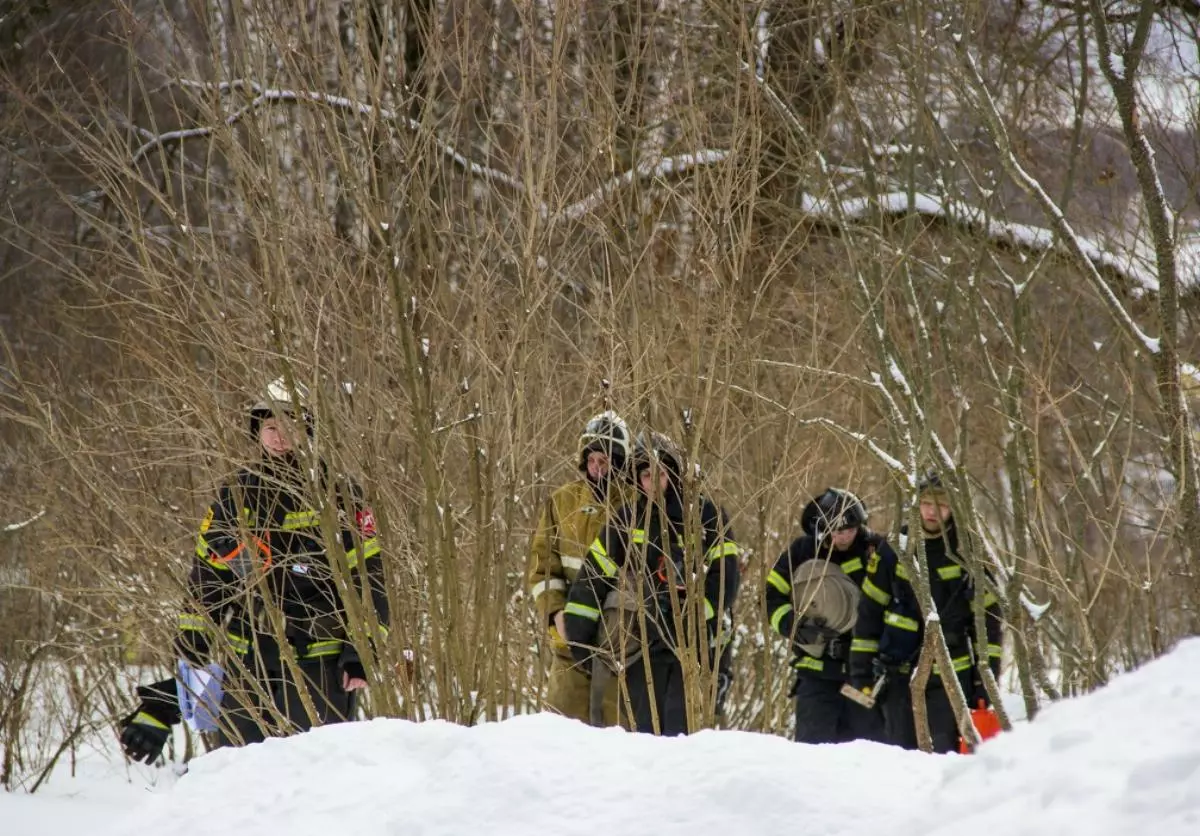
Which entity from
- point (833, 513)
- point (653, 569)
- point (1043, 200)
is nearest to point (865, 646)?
point (833, 513)

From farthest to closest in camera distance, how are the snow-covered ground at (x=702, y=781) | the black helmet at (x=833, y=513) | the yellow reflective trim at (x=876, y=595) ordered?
the yellow reflective trim at (x=876, y=595)
the black helmet at (x=833, y=513)
the snow-covered ground at (x=702, y=781)

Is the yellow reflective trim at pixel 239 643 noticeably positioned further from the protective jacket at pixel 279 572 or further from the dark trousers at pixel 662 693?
the dark trousers at pixel 662 693

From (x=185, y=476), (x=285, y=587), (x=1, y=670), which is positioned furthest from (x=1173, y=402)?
(x=1, y=670)

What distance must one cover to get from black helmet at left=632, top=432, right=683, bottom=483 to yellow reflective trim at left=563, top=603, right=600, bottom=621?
2.29ft

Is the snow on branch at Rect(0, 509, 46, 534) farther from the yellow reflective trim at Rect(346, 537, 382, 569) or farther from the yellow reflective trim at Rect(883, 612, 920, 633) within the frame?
the yellow reflective trim at Rect(883, 612, 920, 633)

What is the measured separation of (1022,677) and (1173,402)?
4.37 ft

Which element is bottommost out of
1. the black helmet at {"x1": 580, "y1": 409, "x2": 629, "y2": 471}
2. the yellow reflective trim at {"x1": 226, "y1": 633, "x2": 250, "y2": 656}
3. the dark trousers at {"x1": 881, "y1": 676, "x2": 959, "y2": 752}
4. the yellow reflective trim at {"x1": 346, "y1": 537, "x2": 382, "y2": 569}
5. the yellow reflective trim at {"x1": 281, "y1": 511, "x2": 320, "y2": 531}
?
the dark trousers at {"x1": 881, "y1": 676, "x2": 959, "y2": 752}

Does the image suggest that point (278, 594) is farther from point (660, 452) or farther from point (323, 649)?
point (660, 452)

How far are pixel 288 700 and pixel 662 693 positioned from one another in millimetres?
1573

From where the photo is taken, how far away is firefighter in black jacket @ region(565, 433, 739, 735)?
5.21 meters

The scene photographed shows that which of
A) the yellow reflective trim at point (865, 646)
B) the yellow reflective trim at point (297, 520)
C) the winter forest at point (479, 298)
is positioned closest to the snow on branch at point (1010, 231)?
the winter forest at point (479, 298)

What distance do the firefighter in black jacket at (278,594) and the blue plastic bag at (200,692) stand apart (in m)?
0.04

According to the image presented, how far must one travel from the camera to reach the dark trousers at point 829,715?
23.5 ft

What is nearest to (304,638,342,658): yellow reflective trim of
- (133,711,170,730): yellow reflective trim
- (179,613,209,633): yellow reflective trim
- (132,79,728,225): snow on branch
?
(179,613,209,633): yellow reflective trim
